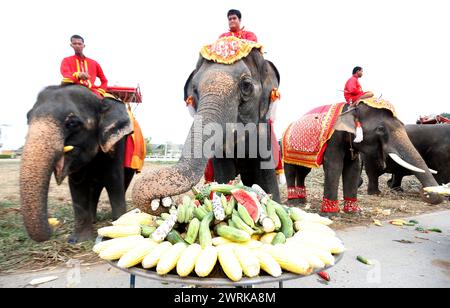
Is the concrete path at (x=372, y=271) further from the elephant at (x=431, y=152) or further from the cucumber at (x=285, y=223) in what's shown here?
the elephant at (x=431, y=152)

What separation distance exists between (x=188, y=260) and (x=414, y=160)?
210 inches

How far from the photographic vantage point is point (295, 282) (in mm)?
3611

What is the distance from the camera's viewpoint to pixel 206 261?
5.29 ft

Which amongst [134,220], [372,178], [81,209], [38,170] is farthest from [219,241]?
[372,178]

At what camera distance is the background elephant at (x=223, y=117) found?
6.95 feet

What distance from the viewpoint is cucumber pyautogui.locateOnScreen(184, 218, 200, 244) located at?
1.90 metres

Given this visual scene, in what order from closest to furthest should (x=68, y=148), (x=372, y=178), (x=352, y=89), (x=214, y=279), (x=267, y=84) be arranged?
(x=214, y=279), (x=68, y=148), (x=267, y=84), (x=352, y=89), (x=372, y=178)

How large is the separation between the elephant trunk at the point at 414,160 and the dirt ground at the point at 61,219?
146 cm

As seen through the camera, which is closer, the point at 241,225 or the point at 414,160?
the point at 241,225

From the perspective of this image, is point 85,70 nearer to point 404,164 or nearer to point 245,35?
point 245,35

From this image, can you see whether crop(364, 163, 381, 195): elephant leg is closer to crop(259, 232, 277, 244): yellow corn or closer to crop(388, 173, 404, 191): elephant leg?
crop(388, 173, 404, 191): elephant leg
